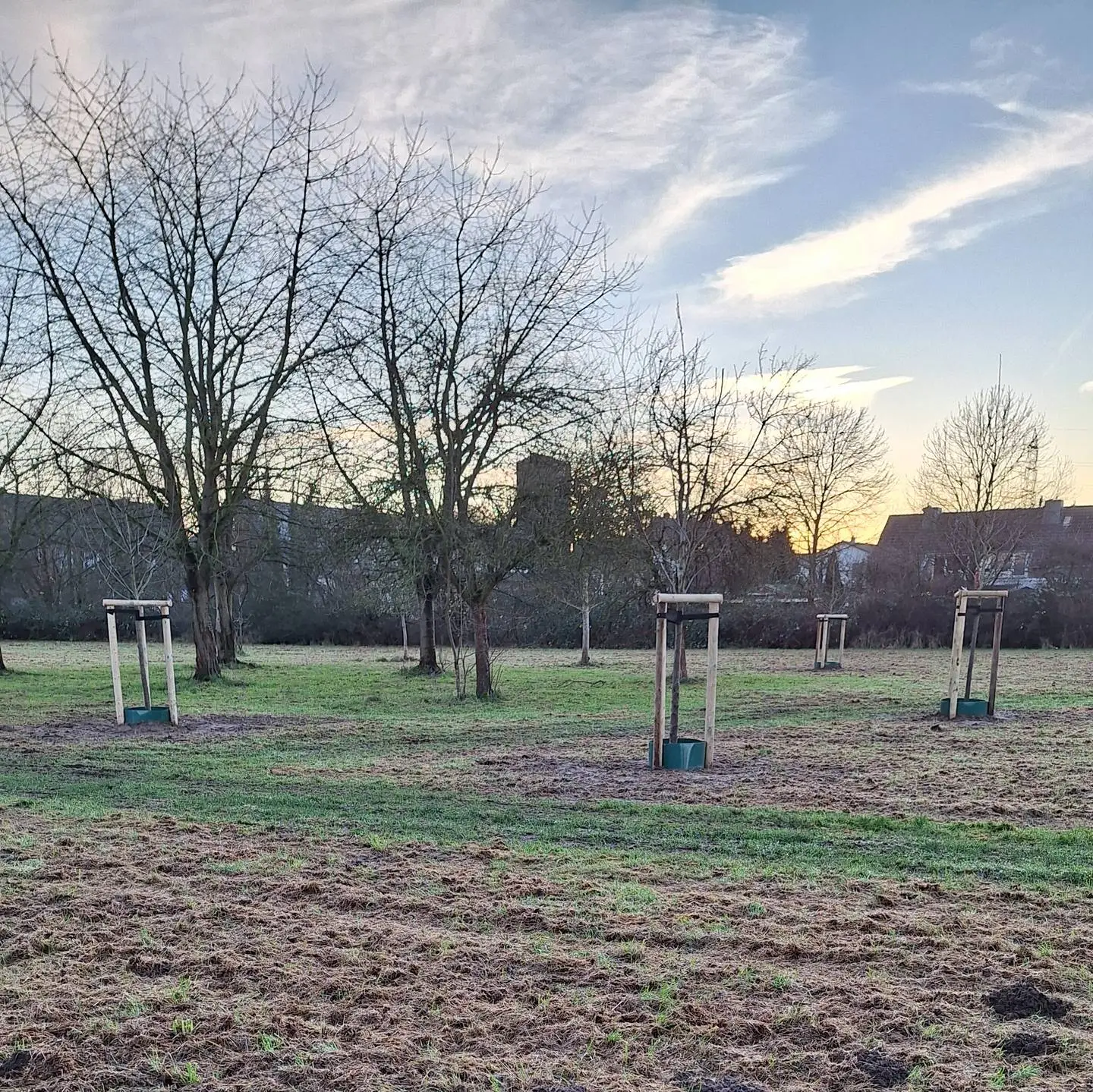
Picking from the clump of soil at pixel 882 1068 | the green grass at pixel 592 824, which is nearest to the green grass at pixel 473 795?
the green grass at pixel 592 824

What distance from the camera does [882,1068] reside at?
2.73m

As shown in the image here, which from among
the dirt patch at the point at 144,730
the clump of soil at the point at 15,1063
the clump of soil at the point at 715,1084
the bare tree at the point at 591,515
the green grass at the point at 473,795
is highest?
the bare tree at the point at 591,515

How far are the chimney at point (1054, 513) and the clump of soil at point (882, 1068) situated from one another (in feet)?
135

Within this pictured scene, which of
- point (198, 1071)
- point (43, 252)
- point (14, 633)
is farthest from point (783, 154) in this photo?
point (14, 633)

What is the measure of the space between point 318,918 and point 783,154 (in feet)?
33.4

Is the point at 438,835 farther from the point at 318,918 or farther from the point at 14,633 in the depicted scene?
the point at 14,633

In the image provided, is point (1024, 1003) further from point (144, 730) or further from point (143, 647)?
point (143, 647)

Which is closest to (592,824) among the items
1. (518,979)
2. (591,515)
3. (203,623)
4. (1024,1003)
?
(518,979)

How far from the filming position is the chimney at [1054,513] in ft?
129

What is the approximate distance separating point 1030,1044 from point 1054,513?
4237 centimetres

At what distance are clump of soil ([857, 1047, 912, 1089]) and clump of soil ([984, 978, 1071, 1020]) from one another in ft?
1.83

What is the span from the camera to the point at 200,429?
1650cm

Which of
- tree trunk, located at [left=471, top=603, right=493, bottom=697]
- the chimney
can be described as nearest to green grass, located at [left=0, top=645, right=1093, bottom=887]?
tree trunk, located at [left=471, top=603, right=493, bottom=697]

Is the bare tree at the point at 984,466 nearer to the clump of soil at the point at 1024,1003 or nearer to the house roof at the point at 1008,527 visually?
the house roof at the point at 1008,527
